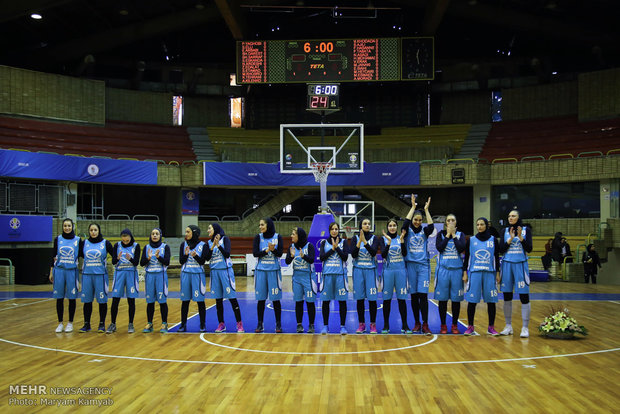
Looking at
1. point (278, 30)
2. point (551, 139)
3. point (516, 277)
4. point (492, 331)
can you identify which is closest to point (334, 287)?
point (492, 331)

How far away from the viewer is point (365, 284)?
354 inches

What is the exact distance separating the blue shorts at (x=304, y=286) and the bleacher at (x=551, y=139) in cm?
1793

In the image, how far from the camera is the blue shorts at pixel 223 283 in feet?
29.7

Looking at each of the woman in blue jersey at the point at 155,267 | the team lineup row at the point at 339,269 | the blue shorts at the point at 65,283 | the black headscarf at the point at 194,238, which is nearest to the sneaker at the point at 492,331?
the team lineup row at the point at 339,269

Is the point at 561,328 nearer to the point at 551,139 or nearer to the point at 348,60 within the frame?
the point at 348,60

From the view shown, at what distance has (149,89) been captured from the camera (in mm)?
29484

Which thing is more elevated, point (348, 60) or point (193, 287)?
point (348, 60)

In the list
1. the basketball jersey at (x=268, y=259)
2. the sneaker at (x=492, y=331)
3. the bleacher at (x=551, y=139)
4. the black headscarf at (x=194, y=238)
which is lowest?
the sneaker at (x=492, y=331)

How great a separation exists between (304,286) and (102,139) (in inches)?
785

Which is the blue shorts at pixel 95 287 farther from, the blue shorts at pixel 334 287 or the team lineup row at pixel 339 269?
the blue shorts at pixel 334 287

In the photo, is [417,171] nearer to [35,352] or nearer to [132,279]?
[132,279]

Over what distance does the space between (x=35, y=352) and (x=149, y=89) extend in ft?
78.0

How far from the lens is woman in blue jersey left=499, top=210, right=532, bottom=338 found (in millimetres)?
8586

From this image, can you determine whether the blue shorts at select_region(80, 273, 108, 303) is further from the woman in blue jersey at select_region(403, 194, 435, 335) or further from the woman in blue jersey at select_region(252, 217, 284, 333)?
the woman in blue jersey at select_region(403, 194, 435, 335)
